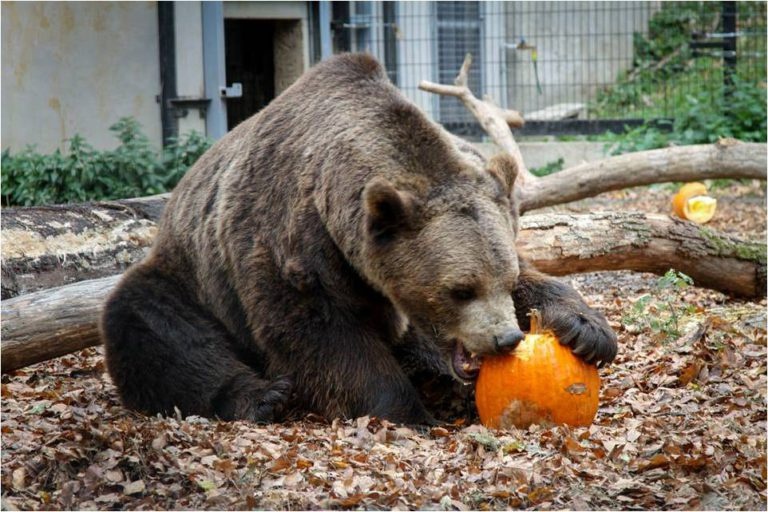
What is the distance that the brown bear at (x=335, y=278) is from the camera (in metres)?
4.97

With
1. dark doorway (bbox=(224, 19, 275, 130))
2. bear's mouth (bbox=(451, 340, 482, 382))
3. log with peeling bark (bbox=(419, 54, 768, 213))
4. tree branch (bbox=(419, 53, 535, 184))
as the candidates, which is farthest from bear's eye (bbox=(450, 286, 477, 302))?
dark doorway (bbox=(224, 19, 275, 130))

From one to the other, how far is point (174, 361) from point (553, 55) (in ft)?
40.0

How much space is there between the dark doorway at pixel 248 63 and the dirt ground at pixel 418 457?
947 centimetres

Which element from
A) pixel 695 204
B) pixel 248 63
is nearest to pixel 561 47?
pixel 248 63

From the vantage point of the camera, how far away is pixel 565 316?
515 centimetres

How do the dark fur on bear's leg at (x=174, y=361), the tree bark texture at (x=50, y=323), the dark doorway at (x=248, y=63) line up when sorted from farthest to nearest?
the dark doorway at (x=248, y=63)
the tree bark texture at (x=50, y=323)
the dark fur on bear's leg at (x=174, y=361)

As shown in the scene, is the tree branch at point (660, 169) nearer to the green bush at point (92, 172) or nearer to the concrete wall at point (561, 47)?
the green bush at point (92, 172)

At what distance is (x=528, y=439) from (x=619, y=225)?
341 centimetres

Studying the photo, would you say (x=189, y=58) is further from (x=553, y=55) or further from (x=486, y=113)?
(x=553, y=55)

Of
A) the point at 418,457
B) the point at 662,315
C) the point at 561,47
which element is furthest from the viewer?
the point at 561,47

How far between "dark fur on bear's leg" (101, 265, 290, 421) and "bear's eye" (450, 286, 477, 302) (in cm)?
111

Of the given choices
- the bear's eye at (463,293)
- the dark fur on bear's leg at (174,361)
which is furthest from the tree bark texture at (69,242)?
the bear's eye at (463,293)

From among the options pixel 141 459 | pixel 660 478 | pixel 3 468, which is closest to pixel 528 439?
pixel 660 478

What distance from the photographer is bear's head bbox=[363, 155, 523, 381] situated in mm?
4832
